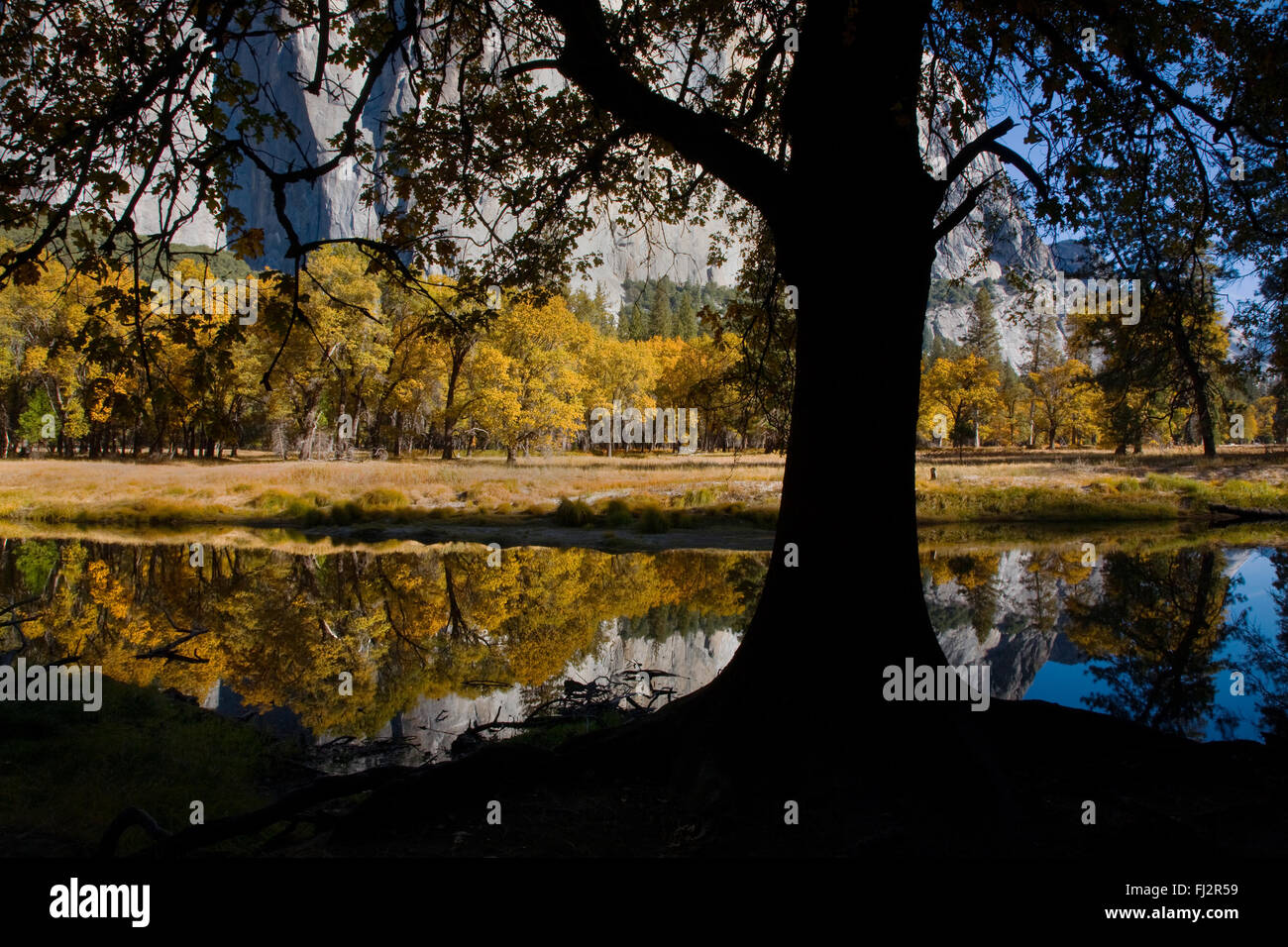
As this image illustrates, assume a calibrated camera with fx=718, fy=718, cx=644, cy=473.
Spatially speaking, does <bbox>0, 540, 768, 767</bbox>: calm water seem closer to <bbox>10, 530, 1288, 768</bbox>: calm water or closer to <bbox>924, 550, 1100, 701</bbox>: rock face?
<bbox>10, 530, 1288, 768</bbox>: calm water

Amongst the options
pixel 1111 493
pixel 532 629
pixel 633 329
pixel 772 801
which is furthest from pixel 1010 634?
pixel 633 329

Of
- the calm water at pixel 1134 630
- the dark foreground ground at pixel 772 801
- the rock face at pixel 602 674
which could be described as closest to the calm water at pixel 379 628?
the rock face at pixel 602 674

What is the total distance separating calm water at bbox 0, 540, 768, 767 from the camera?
7.82m

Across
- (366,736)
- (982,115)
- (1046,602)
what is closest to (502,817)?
(366,736)

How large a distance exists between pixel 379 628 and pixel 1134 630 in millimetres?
11175

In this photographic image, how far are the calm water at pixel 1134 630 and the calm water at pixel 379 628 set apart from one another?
3620mm

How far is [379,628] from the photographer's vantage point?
10883 millimetres

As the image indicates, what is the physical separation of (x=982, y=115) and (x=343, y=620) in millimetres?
10677

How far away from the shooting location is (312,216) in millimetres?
179750

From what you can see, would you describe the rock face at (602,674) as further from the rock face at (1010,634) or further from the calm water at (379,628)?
the rock face at (1010,634)

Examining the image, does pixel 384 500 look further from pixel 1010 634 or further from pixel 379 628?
pixel 1010 634

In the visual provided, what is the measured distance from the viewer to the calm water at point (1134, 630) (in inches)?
297

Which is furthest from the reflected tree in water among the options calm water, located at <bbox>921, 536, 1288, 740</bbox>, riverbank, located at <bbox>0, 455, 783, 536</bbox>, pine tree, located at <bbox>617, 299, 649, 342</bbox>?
pine tree, located at <bbox>617, 299, 649, 342</bbox>
